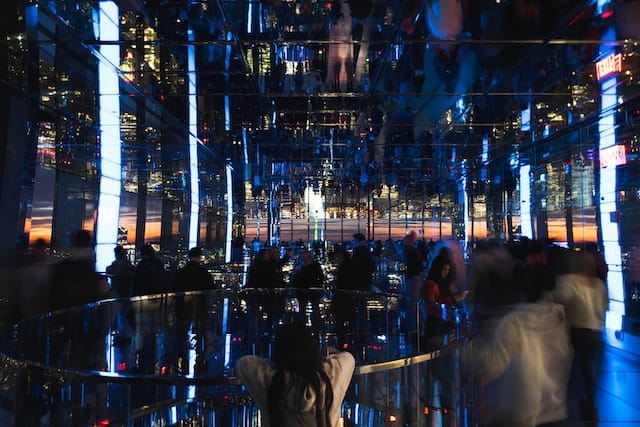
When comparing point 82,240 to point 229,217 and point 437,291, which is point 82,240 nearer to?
point 437,291

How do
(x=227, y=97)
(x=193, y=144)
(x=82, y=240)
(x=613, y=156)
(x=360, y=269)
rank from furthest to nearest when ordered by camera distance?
(x=193, y=144)
(x=613, y=156)
(x=227, y=97)
(x=360, y=269)
(x=82, y=240)

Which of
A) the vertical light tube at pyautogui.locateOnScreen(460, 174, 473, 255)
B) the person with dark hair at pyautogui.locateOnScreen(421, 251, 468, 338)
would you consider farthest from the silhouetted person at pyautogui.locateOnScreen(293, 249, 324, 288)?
the vertical light tube at pyautogui.locateOnScreen(460, 174, 473, 255)

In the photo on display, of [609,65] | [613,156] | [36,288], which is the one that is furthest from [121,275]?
[613,156]

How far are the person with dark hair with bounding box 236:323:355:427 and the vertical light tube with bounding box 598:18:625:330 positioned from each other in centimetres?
795

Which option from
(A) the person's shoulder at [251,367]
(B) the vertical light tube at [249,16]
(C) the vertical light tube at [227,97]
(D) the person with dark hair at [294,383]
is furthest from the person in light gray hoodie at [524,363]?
(C) the vertical light tube at [227,97]

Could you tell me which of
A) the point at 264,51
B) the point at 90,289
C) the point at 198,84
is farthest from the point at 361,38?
the point at 90,289

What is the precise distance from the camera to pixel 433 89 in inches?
445

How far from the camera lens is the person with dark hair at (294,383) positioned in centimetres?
262

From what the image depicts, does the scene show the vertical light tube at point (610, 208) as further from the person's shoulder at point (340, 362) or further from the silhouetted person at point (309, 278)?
the person's shoulder at point (340, 362)

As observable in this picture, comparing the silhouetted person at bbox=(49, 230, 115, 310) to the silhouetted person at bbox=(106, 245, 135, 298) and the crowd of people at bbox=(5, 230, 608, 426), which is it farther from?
the silhouetted person at bbox=(106, 245, 135, 298)

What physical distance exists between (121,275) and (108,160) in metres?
7.61

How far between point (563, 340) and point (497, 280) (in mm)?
855

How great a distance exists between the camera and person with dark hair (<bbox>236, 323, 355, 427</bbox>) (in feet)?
8.59

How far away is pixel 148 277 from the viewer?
809cm
